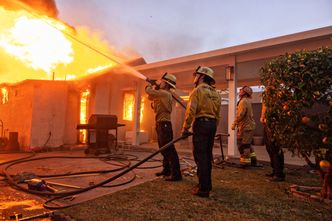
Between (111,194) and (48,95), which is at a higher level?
(48,95)

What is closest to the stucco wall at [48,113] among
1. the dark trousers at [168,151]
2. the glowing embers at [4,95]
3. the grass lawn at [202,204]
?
the glowing embers at [4,95]

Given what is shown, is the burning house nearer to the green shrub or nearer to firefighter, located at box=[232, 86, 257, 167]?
firefighter, located at box=[232, 86, 257, 167]

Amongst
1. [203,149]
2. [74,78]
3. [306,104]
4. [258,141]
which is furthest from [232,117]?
[74,78]

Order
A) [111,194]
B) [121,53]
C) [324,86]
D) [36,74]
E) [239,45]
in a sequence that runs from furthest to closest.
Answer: [121,53]
[36,74]
[239,45]
[111,194]
[324,86]

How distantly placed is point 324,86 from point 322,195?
179 centimetres

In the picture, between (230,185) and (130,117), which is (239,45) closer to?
(230,185)

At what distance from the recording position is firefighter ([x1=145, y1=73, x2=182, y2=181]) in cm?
461

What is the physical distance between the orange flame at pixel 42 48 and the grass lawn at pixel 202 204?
23.6ft

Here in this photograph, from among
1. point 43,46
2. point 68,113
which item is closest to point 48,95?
point 68,113

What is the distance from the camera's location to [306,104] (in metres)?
3.49

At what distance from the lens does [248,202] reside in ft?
11.3

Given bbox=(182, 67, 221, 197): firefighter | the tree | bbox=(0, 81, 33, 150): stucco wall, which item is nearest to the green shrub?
the tree

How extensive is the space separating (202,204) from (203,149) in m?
0.85

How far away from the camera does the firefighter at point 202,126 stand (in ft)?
12.0
